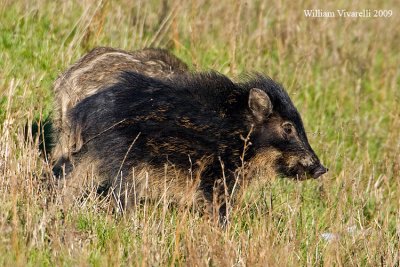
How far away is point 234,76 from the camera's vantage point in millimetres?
10586

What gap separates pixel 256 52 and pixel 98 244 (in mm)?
5642

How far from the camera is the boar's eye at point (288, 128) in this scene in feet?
26.8

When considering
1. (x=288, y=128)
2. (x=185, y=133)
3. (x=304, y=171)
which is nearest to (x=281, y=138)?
(x=288, y=128)

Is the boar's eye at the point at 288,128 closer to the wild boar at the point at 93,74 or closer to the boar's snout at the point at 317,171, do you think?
the boar's snout at the point at 317,171

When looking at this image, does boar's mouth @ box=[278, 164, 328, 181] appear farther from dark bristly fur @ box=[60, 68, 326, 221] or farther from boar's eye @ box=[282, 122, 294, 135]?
boar's eye @ box=[282, 122, 294, 135]

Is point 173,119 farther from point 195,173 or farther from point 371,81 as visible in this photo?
point 371,81

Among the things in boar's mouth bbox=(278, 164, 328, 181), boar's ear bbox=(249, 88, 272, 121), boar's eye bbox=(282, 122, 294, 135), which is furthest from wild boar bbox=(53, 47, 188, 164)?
boar's mouth bbox=(278, 164, 328, 181)

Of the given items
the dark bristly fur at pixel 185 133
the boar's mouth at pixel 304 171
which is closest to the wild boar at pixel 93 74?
the dark bristly fur at pixel 185 133

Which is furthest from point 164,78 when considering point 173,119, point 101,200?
point 101,200

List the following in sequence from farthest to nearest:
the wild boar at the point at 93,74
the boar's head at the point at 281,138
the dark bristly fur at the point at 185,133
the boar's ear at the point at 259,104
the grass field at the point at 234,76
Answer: the wild boar at the point at 93,74
the boar's head at the point at 281,138
the boar's ear at the point at 259,104
the dark bristly fur at the point at 185,133
the grass field at the point at 234,76

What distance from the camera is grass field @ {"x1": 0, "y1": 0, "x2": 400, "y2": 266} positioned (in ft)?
21.1

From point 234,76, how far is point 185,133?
299 cm

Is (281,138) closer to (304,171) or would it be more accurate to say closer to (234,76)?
(304,171)

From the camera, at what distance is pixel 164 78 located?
27.3 ft
